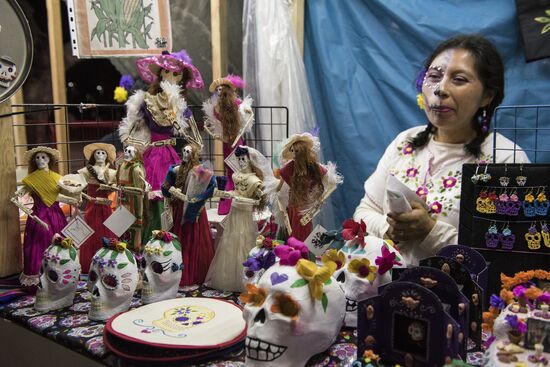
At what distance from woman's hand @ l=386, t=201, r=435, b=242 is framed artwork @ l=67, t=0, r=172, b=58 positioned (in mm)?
1058

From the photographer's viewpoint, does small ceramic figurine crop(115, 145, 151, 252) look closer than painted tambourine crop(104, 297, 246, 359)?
No

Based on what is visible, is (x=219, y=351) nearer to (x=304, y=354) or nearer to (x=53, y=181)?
(x=304, y=354)

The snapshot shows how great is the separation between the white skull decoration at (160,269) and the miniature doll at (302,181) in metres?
0.30

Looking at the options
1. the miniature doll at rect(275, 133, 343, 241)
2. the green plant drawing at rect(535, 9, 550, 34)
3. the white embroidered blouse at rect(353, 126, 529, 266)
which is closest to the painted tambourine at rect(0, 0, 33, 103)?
the miniature doll at rect(275, 133, 343, 241)

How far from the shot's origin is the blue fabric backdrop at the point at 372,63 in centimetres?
193

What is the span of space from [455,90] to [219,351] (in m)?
0.88

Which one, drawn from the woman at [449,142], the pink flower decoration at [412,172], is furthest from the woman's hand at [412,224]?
the pink flower decoration at [412,172]

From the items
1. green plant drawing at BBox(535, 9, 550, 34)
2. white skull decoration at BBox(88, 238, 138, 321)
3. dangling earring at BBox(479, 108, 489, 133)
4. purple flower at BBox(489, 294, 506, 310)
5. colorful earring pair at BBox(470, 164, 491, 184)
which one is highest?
green plant drawing at BBox(535, 9, 550, 34)

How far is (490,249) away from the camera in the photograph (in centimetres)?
112

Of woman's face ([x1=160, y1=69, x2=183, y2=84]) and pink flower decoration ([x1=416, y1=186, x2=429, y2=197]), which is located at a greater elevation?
woman's face ([x1=160, y1=69, x2=183, y2=84])

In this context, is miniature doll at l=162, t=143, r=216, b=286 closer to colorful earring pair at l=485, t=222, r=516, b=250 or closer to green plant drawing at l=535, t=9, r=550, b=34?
colorful earring pair at l=485, t=222, r=516, b=250

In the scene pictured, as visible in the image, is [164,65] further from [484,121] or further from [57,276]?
[484,121]

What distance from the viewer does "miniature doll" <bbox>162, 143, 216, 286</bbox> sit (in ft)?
4.34

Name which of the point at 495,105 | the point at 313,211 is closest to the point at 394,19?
the point at 495,105
